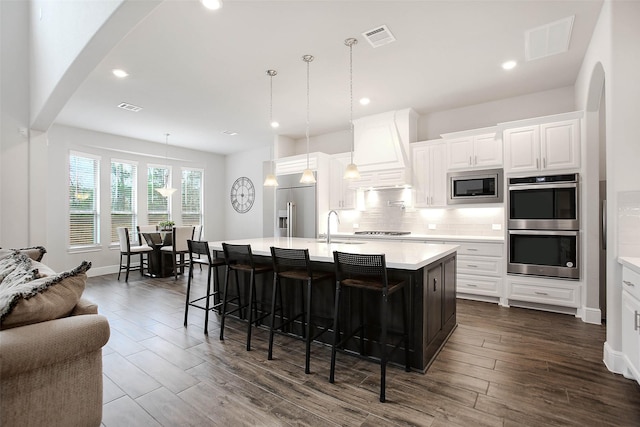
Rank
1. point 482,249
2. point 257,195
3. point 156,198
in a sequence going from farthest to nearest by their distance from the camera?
point 257,195 < point 156,198 < point 482,249

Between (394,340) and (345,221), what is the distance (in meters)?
3.75

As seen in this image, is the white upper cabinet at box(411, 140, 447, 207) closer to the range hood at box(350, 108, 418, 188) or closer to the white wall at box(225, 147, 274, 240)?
the range hood at box(350, 108, 418, 188)

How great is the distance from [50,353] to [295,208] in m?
4.69

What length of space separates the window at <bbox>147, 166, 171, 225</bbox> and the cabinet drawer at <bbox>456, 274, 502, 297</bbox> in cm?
674

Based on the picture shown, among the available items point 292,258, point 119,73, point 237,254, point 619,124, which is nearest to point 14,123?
point 119,73

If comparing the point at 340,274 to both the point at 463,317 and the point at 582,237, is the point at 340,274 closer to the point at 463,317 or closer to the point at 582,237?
the point at 463,317

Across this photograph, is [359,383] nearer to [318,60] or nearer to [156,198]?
[318,60]

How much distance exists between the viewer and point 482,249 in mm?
4262

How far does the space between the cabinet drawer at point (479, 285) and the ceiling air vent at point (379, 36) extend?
10.8ft

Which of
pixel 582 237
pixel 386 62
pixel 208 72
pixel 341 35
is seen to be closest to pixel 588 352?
pixel 582 237

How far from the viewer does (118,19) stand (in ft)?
6.97

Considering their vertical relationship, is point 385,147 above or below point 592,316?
above

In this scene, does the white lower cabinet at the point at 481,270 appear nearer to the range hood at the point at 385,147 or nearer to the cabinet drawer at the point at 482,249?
the cabinet drawer at the point at 482,249

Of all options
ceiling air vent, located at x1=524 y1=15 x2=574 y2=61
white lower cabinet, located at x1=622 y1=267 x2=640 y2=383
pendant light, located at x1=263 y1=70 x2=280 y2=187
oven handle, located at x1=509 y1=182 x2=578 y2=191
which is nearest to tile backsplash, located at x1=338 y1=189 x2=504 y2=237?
oven handle, located at x1=509 y1=182 x2=578 y2=191
